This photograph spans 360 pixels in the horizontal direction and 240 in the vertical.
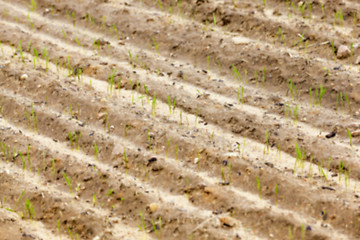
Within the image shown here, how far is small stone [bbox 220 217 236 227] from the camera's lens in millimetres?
2643

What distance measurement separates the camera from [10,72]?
3832 millimetres

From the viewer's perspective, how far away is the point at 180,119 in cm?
338

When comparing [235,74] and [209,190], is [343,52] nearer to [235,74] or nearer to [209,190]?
[235,74]

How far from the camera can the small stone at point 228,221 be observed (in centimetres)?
264

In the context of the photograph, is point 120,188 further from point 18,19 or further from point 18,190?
point 18,19

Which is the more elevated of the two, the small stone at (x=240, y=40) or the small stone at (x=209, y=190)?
the small stone at (x=240, y=40)

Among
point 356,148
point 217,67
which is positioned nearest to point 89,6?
point 217,67

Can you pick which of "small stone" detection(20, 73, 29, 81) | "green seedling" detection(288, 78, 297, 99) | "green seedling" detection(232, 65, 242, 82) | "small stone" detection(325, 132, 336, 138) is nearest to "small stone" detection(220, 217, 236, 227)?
"small stone" detection(325, 132, 336, 138)

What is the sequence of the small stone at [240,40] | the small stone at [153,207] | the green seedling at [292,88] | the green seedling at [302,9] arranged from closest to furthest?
the small stone at [153,207] < the green seedling at [292,88] < the small stone at [240,40] < the green seedling at [302,9]

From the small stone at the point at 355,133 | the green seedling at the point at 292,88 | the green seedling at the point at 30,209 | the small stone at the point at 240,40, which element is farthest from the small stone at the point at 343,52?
the green seedling at the point at 30,209

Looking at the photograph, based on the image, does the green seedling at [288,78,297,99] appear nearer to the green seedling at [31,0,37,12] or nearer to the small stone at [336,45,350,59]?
the small stone at [336,45,350,59]

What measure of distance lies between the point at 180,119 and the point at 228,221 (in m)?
0.91

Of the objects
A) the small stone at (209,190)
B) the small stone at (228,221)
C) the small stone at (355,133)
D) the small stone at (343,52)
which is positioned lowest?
the small stone at (228,221)

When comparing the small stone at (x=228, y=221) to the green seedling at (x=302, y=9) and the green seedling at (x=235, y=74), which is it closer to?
the green seedling at (x=235, y=74)
